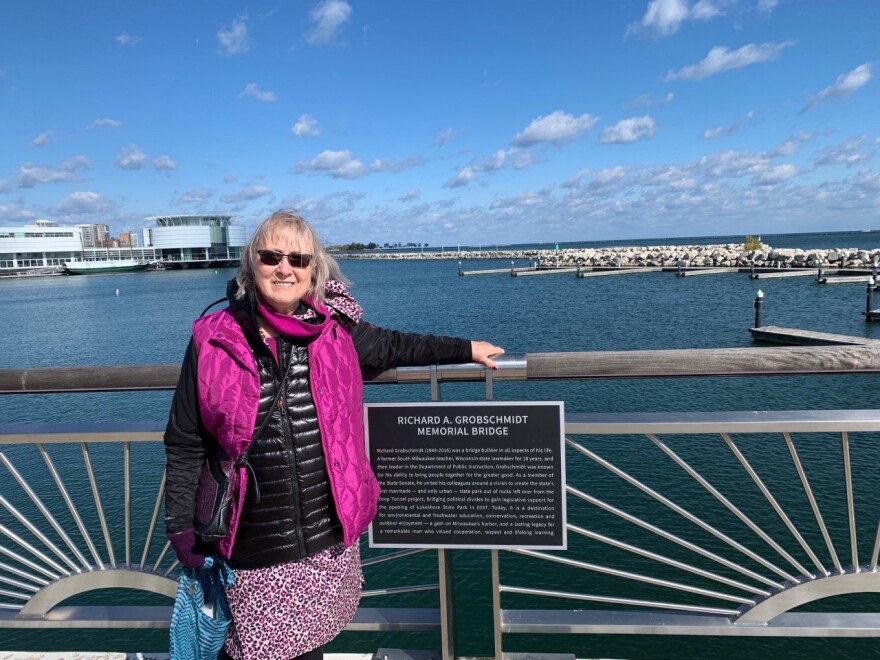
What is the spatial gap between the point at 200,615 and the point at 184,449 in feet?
2.01

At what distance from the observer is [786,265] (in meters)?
56.5

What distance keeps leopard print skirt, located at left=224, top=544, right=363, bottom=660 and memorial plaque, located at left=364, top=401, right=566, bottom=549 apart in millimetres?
558

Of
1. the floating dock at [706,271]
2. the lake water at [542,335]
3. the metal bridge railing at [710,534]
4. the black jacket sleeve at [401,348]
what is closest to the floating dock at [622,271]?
the lake water at [542,335]

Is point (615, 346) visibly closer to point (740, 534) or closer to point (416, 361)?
point (740, 534)

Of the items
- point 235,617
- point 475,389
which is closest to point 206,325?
point 235,617

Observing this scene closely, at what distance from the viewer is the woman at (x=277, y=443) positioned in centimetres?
186

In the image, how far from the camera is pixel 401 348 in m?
2.37

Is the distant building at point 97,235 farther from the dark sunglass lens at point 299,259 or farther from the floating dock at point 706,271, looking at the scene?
the dark sunglass lens at point 299,259

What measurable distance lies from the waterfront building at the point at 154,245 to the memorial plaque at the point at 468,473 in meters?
127

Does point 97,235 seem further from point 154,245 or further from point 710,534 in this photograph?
point 710,534

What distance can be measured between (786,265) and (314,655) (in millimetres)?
65358

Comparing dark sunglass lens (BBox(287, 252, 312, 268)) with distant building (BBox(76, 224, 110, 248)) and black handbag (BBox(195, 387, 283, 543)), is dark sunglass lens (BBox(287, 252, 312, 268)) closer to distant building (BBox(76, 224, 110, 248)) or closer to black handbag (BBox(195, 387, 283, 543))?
black handbag (BBox(195, 387, 283, 543))

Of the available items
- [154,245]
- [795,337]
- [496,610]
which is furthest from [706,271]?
[154,245]

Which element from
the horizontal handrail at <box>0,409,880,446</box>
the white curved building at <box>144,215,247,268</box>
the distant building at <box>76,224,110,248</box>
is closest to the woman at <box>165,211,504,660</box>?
the horizontal handrail at <box>0,409,880,446</box>
